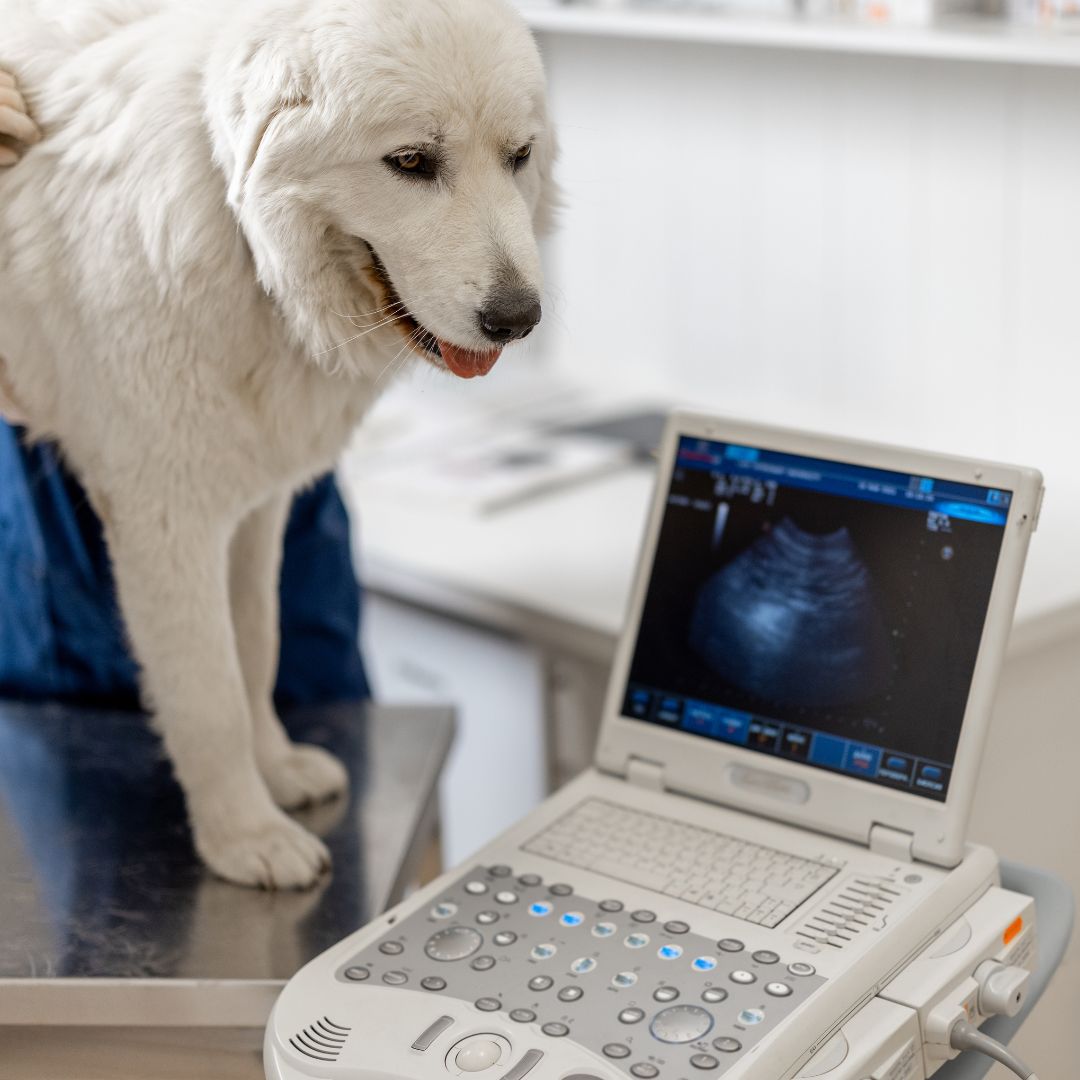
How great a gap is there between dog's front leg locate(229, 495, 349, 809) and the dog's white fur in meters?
0.08

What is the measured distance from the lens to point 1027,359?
1.76 metres

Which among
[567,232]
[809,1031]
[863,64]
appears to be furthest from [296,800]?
[567,232]

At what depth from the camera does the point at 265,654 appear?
116 cm

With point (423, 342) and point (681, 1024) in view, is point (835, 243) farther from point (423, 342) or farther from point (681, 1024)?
point (681, 1024)

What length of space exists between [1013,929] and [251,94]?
0.65 meters

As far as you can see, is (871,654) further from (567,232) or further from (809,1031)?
(567,232)

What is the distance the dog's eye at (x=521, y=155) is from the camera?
90cm

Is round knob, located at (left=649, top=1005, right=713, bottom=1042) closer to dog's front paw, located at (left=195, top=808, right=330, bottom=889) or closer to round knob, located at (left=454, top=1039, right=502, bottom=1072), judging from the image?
round knob, located at (left=454, top=1039, right=502, bottom=1072)

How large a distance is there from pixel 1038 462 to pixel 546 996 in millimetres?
1195

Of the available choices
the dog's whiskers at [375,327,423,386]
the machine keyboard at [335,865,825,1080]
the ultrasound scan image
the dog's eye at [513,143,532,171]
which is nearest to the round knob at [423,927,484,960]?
the machine keyboard at [335,865,825,1080]

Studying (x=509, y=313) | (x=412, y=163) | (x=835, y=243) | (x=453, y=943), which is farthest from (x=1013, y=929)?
(x=835, y=243)

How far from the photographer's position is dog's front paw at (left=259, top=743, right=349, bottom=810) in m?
1.15

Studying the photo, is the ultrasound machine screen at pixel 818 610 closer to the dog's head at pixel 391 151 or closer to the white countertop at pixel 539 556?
the dog's head at pixel 391 151

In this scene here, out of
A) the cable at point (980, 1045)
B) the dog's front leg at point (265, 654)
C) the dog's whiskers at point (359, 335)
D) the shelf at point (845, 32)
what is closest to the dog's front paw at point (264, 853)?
the dog's front leg at point (265, 654)
